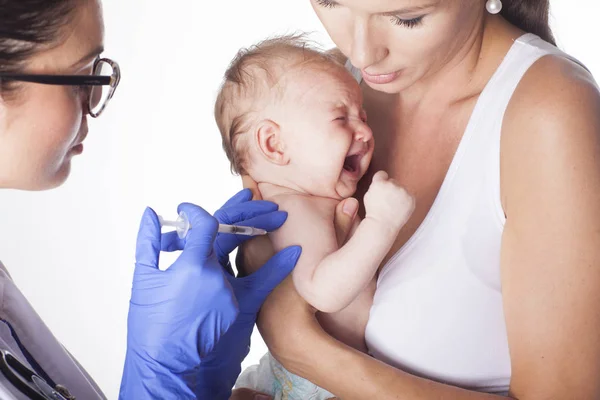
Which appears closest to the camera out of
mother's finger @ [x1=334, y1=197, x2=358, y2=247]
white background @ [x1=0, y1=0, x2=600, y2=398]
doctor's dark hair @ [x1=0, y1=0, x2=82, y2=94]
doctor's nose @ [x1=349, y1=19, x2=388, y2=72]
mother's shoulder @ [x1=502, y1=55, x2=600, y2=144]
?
doctor's dark hair @ [x1=0, y1=0, x2=82, y2=94]

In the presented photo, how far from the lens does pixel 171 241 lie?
1809 mm

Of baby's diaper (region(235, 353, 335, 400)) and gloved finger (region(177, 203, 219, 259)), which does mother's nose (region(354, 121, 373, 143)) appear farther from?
baby's diaper (region(235, 353, 335, 400))

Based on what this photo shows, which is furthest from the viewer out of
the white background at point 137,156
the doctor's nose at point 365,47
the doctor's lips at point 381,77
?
the white background at point 137,156

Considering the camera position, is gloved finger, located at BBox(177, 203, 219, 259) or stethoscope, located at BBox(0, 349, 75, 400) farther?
gloved finger, located at BBox(177, 203, 219, 259)

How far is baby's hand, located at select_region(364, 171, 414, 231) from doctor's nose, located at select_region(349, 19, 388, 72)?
263 mm

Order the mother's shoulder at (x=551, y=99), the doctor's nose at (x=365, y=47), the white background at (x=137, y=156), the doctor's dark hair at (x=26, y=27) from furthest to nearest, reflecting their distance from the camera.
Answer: the white background at (x=137, y=156)
the doctor's nose at (x=365, y=47)
the mother's shoulder at (x=551, y=99)
the doctor's dark hair at (x=26, y=27)

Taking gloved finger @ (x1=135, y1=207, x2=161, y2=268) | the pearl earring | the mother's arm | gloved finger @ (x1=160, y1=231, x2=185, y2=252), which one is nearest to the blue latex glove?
gloved finger @ (x1=135, y1=207, x2=161, y2=268)

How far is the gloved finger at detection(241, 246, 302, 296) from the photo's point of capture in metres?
1.71

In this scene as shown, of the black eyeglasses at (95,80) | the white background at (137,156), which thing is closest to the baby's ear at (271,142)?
the black eyeglasses at (95,80)

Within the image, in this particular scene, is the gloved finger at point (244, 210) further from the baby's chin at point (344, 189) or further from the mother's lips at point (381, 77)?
the mother's lips at point (381, 77)

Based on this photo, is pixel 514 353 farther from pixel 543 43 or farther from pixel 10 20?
pixel 10 20

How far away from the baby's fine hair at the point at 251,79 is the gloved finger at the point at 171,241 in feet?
0.80

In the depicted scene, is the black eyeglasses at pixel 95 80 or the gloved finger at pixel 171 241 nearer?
the black eyeglasses at pixel 95 80

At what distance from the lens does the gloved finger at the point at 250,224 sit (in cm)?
173
